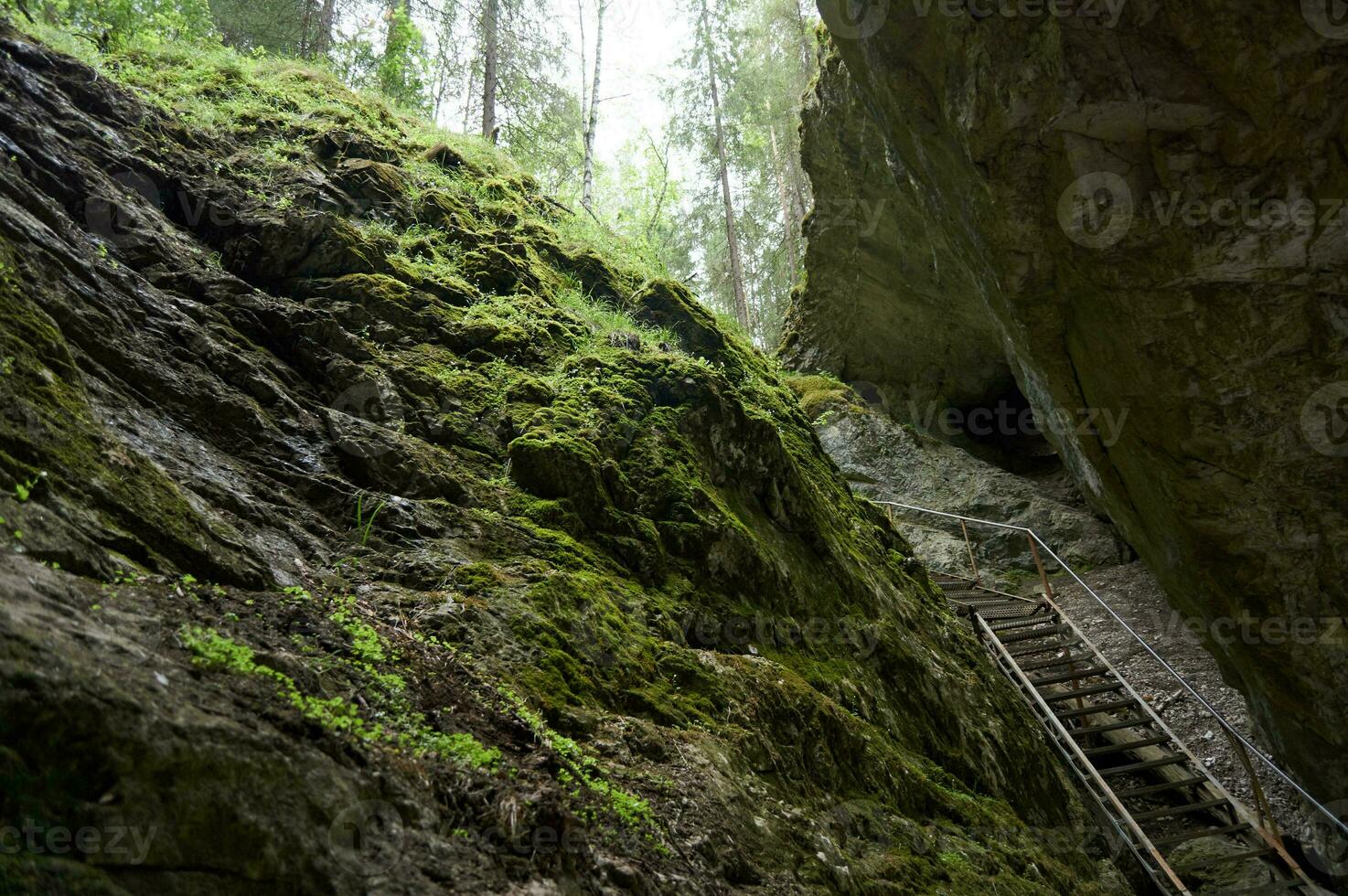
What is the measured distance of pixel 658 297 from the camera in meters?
7.66

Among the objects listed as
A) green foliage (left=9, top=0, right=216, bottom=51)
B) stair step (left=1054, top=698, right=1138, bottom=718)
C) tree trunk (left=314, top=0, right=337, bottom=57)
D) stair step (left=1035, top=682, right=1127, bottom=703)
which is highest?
tree trunk (left=314, top=0, right=337, bottom=57)

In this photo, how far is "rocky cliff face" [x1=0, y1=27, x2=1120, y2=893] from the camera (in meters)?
1.83

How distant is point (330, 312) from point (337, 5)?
1458cm

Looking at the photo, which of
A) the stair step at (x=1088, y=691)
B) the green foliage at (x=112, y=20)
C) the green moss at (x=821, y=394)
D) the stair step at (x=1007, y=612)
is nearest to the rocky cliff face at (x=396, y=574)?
the green foliage at (x=112, y=20)

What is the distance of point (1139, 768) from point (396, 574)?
7.96 metres

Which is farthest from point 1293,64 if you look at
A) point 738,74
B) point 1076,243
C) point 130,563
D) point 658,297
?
point 738,74

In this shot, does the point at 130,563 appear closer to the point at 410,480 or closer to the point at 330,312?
the point at 410,480

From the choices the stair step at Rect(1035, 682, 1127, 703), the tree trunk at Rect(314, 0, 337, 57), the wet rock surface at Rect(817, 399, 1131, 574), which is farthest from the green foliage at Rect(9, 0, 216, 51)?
the wet rock surface at Rect(817, 399, 1131, 574)

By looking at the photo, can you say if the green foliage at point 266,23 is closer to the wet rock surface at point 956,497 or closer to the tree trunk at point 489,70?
the tree trunk at point 489,70

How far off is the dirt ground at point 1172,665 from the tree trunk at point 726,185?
33.4 ft

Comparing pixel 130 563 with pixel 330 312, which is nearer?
pixel 130 563

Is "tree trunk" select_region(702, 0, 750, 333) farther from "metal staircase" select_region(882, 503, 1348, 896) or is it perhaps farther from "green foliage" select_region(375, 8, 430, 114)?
"metal staircase" select_region(882, 503, 1348, 896)

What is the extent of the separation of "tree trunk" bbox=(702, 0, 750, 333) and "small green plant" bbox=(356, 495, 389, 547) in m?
16.7

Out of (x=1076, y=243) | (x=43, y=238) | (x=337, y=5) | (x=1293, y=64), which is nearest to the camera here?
(x=43, y=238)
